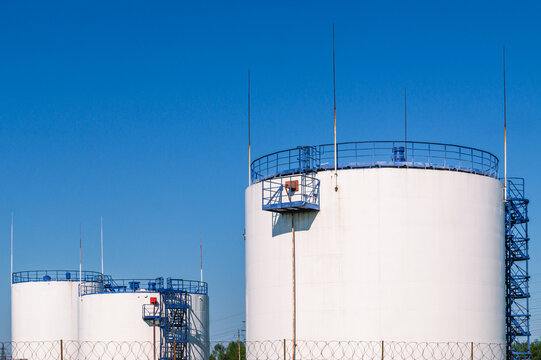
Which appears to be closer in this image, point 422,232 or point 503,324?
point 422,232

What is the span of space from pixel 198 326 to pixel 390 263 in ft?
66.1

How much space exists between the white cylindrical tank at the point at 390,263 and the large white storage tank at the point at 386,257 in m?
0.03

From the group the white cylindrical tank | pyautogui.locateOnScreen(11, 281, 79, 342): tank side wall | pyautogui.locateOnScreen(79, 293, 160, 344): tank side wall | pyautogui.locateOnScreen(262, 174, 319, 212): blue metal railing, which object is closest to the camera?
the white cylindrical tank

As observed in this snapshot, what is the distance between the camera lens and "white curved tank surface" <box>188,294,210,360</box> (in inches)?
1747

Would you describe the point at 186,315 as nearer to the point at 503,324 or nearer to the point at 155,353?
the point at 155,353

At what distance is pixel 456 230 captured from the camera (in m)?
28.4

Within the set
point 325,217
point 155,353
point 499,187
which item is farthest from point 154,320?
point 499,187

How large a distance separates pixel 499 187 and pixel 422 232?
15.5ft

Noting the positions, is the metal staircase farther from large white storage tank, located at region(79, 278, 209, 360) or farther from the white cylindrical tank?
the white cylindrical tank

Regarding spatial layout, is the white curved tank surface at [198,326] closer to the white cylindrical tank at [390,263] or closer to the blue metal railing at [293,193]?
the white cylindrical tank at [390,263]

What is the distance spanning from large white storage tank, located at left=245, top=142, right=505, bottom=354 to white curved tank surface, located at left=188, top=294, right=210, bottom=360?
50.3ft

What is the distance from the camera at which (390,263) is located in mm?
27562

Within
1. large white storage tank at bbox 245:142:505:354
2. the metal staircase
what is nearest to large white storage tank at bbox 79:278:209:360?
the metal staircase

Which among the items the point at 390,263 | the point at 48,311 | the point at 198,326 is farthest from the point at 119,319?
the point at 390,263
